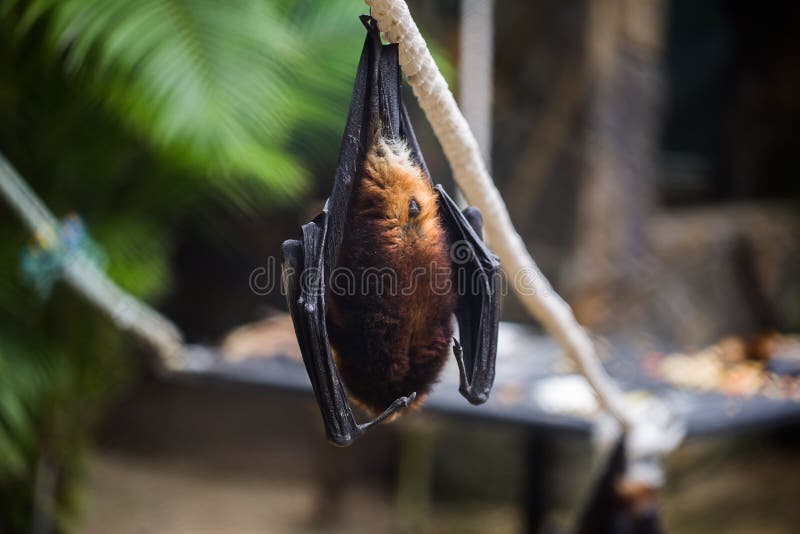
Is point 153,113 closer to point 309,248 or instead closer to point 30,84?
point 30,84

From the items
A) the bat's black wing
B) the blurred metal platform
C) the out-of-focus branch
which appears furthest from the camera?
the blurred metal platform

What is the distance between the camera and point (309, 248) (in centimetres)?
63

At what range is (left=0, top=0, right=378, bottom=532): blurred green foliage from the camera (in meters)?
1.36

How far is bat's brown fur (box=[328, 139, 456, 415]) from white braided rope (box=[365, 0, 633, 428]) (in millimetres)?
53

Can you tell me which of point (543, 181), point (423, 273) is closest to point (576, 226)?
point (543, 181)

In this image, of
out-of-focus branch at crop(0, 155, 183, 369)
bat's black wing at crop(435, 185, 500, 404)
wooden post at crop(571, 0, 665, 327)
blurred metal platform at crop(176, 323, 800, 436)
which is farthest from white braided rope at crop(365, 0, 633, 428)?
wooden post at crop(571, 0, 665, 327)

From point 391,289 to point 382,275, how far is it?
0.7 inches

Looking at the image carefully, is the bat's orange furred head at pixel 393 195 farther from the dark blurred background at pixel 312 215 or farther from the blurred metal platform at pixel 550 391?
the blurred metal platform at pixel 550 391

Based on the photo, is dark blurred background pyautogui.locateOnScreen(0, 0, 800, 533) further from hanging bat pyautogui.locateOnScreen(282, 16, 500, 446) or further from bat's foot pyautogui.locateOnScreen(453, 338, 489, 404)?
bat's foot pyautogui.locateOnScreen(453, 338, 489, 404)

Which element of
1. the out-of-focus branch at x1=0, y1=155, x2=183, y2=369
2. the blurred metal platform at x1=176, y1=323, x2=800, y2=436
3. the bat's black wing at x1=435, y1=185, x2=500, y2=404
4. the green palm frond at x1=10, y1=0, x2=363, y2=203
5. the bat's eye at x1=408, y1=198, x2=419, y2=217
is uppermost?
the green palm frond at x1=10, y1=0, x2=363, y2=203

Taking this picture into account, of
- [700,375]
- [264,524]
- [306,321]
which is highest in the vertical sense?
[306,321]

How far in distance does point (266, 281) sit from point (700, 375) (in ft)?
4.86

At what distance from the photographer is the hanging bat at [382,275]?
2.08 feet

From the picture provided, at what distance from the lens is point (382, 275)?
65 centimetres
